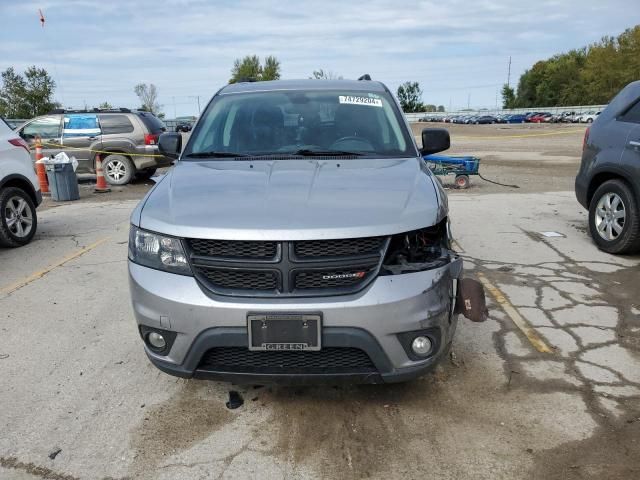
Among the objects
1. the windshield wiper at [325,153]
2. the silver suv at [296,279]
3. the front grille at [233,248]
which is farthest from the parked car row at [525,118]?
the front grille at [233,248]

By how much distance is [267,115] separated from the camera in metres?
4.01

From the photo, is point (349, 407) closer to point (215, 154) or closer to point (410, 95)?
point (215, 154)

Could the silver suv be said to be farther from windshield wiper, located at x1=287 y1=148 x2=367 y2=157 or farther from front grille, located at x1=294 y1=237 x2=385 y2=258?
windshield wiper, located at x1=287 y1=148 x2=367 y2=157

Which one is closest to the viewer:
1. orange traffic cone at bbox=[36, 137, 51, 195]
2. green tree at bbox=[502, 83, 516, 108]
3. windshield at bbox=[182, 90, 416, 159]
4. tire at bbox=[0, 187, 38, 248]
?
windshield at bbox=[182, 90, 416, 159]

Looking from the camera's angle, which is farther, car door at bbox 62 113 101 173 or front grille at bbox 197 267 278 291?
car door at bbox 62 113 101 173

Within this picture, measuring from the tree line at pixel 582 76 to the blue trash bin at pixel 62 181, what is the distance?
85250 millimetres

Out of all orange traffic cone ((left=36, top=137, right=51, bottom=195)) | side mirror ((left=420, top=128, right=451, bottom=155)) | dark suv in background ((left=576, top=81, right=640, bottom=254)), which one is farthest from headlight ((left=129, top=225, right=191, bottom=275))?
orange traffic cone ((left=36, top=137, right=51, bottom=195))

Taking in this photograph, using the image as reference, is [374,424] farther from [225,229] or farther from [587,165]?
[587,165]

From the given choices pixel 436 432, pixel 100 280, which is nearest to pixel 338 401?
pixel 436 432

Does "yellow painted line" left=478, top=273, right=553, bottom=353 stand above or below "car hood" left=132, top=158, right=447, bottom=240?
below

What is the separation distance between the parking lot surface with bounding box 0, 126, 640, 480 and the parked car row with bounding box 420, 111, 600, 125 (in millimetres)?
66847

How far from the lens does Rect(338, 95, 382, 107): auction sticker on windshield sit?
4121 millimetres

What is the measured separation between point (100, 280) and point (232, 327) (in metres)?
3.40

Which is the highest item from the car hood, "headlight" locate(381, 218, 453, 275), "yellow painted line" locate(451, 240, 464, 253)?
the car hood
